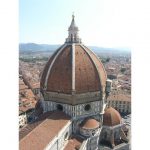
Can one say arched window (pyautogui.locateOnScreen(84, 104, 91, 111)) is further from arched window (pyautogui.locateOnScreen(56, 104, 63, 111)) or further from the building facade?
the building facade

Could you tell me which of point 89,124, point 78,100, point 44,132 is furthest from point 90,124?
point 44,132

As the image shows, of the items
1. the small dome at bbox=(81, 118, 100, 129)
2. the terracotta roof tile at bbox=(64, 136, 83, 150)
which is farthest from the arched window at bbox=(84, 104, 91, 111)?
the terracotta roof tile at bbox=(64, 136, 83, 150)

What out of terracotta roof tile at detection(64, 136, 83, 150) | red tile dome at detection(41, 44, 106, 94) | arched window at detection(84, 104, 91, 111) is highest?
red tile dome at detection(41, 44, 106, 94)

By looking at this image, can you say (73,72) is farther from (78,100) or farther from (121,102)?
(121,102)

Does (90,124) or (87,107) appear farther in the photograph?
(87,107)
